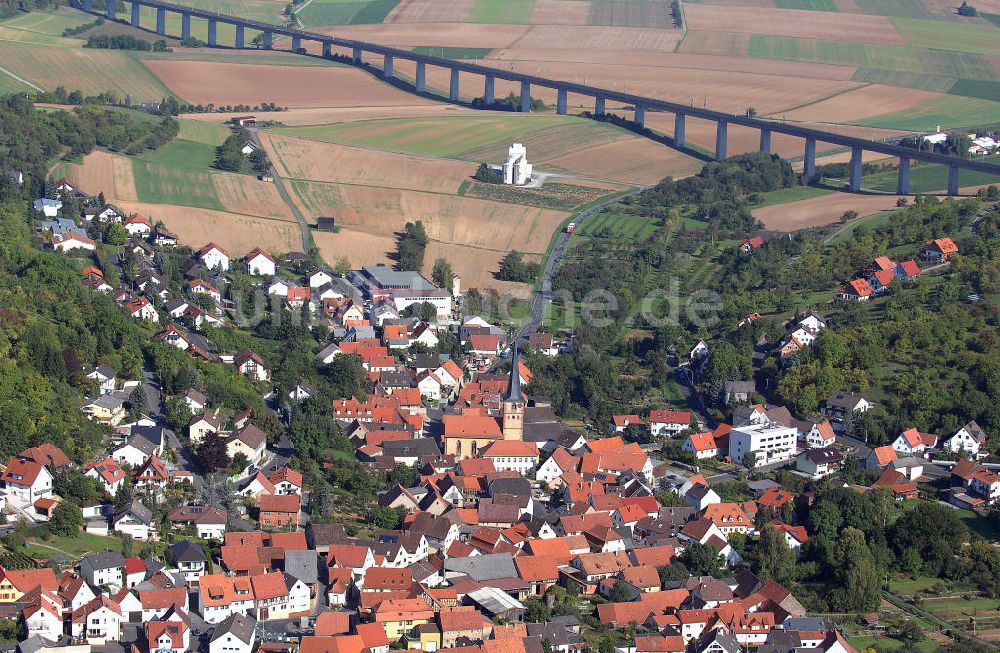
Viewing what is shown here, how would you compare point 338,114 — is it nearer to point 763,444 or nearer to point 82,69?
Result: point 82,69

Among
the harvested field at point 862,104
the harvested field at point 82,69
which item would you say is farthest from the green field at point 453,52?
the harvested field at point 862,104

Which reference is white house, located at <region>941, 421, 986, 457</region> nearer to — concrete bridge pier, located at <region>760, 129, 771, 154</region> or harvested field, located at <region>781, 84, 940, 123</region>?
concrete bridge pier, located at <region>760, 129, 771, 154</region>

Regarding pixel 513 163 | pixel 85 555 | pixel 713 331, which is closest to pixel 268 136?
pixel 513 163

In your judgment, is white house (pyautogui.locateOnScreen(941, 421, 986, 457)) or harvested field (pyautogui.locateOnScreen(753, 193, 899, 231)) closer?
white house (pyautogui.locateOnScreen(941, 421, 986, 457))

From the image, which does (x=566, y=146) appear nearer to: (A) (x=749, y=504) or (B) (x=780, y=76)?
(B) (x=780, y=76)

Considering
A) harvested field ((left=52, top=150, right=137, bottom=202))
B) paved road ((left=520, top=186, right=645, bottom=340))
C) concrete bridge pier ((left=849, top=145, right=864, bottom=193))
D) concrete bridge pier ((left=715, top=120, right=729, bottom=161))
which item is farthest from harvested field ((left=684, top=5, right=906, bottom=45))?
harvested field ((left=52, top=150, right=137, bottom=202))

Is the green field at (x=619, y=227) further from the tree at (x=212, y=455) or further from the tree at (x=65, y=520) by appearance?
the tree at (x=65, y=520)
